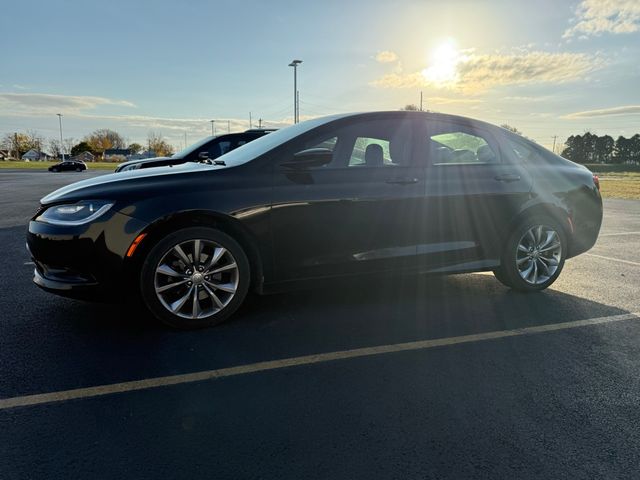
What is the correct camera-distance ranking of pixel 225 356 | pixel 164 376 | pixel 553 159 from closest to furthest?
pixel 164 376 → pixel 225 356 → pixel 553 159

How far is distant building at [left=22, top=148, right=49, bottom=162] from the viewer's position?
372 ft

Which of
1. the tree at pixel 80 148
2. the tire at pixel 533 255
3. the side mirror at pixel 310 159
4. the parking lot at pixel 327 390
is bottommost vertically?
the parking lot at pixel 327 390

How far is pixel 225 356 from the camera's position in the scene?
3133 mm

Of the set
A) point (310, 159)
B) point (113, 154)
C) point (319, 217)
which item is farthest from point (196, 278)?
point (113, 154)

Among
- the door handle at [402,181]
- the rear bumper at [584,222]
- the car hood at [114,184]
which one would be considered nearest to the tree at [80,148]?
the car hood at [114,184]

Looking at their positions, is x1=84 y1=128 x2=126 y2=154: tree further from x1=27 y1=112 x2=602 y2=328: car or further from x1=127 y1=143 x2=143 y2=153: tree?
x1=27 y1=112 x2=602 y2=328: car

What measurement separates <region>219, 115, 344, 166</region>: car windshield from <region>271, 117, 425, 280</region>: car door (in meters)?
0.14

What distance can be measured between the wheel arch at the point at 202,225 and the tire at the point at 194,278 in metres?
0.05

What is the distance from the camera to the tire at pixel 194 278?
3.46 meters

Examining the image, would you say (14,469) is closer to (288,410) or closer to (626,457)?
(288,410)

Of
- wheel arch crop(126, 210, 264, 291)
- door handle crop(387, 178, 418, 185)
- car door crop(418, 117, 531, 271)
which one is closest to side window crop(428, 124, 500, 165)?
car door crop(418, 117, 531, 271)

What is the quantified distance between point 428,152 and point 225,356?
98.6 inches

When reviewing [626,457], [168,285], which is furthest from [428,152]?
[626,457]

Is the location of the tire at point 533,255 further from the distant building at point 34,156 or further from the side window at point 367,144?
the distant building at point 34,156
